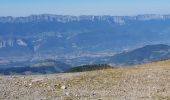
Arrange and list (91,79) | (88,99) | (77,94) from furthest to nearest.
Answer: (91,79) → (77,94) → (88,99)

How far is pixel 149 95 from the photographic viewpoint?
73.8 feet

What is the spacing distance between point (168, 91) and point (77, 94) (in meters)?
4.99

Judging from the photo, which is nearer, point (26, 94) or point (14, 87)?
point (26, 94)

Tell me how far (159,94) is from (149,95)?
0.57 m

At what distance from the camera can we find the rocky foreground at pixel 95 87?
22.0 meters

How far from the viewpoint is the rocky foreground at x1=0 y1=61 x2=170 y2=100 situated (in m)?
22.0

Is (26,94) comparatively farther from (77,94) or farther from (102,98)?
(102,98)

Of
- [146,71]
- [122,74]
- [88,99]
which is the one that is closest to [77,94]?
[88,99]

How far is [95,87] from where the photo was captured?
25469 millimetres

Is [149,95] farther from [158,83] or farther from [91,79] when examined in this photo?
[91,79]

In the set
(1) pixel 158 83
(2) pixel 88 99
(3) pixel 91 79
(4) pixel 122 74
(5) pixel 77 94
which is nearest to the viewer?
(2) pixel 88 99

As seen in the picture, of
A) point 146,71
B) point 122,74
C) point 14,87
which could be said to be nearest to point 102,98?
point 14,87

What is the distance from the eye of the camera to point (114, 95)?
74.1 feet

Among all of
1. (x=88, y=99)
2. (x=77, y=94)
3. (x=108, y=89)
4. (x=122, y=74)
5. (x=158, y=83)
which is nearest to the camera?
(x=88, y=99)
